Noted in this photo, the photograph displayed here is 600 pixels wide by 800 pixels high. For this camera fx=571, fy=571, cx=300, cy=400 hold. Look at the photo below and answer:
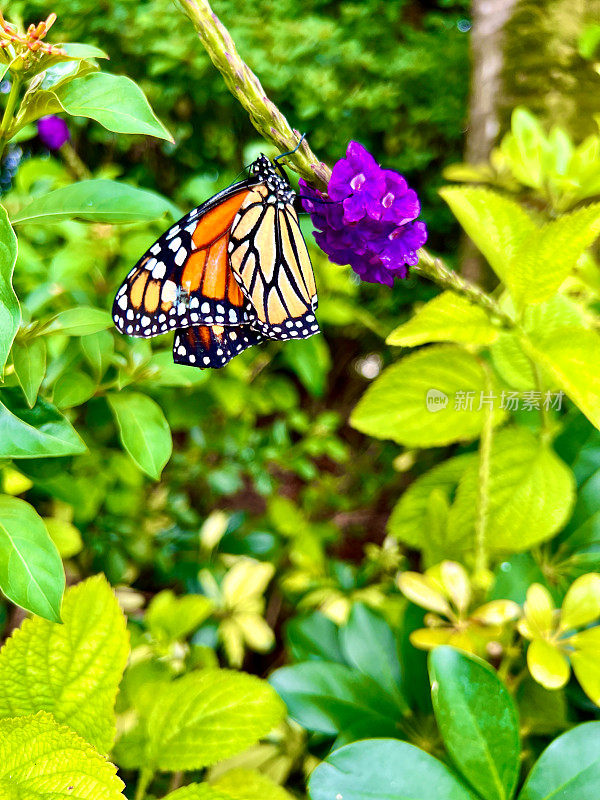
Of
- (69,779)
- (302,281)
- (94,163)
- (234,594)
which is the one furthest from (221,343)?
(94,163)

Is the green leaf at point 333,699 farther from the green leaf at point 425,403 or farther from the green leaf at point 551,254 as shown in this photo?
the green leaf at point 551,254

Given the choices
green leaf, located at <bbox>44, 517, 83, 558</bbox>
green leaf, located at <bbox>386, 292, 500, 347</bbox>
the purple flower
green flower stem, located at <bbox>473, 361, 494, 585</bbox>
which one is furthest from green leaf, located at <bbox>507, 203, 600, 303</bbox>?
the purple flower

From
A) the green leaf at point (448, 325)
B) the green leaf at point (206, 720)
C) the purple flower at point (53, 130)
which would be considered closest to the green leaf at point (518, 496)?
the green leaf at point (448, 325)

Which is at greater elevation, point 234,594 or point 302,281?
point 302,281

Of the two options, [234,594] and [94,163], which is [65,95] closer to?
[234,594]

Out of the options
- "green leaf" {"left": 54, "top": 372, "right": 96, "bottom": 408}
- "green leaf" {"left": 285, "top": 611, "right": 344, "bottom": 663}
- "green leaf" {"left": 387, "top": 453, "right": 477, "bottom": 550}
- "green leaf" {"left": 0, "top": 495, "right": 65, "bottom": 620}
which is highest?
"green leaf" {"left": 54, "top": 372, "right": 96, "bottom": 408}

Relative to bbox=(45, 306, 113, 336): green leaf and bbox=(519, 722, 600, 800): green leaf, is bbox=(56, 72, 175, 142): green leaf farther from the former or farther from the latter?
bbox=(519, 722, 600, 800): green leaf
